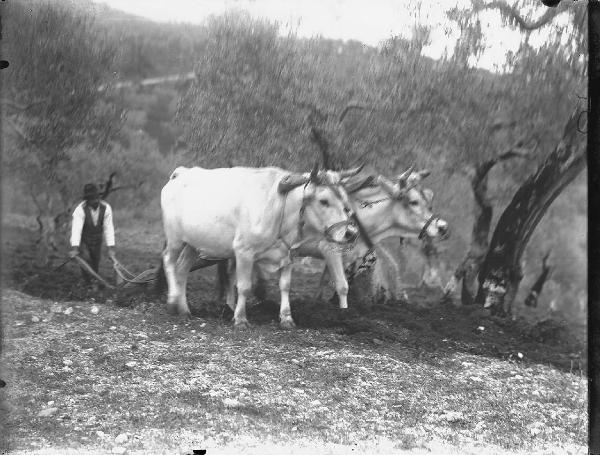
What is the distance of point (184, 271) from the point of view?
6348 millimetres

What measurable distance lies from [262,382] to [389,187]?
222cm

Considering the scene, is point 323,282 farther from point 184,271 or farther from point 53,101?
point 53,101

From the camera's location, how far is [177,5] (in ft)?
18.8

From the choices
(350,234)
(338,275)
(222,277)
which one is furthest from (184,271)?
(350,234)

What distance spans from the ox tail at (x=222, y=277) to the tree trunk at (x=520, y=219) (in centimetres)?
226

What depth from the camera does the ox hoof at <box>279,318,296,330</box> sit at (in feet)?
20.0

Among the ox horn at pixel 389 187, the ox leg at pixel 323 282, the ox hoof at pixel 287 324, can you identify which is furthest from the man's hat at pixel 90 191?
the ox horn at pixel 389 187

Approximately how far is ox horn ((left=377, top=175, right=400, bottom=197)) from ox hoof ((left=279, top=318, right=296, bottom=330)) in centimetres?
148

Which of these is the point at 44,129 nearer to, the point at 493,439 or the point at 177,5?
the point at 177,5

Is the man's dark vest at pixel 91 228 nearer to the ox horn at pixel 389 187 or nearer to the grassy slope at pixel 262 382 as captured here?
the grassy slope at pixel 262 382

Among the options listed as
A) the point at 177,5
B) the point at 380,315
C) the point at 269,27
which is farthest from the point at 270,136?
the point at 380,315

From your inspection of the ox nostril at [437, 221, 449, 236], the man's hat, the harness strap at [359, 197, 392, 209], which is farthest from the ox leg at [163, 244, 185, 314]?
the ox nostril at [437, 221, 449, 236]

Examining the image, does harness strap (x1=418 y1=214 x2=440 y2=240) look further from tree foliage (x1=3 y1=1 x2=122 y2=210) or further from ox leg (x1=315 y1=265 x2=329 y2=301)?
tree foliage (x1=3 y1=1 x2=122 y2=210)

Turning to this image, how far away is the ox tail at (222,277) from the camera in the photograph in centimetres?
638
